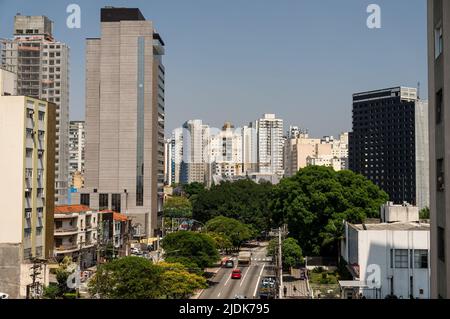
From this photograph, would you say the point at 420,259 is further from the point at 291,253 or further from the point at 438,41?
the point at 438,41

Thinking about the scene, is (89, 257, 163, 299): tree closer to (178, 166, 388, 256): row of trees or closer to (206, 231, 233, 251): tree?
(178, 166, 388, 256): row of trees

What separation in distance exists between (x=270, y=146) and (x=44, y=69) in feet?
61.1

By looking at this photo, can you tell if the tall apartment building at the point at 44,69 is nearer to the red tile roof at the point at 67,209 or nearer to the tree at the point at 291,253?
the red tile roof at the point at 67,209

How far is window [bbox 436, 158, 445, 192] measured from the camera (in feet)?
18.6

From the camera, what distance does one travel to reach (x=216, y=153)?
3653 centimetres

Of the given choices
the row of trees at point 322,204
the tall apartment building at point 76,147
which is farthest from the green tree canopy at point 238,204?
the tall apartment building at point 76,147

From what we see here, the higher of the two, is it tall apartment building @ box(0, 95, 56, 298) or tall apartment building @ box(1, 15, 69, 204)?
tall apartment building @ box(1, 15, 69, 204)

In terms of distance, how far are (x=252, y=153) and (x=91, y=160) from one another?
1331 centimetres

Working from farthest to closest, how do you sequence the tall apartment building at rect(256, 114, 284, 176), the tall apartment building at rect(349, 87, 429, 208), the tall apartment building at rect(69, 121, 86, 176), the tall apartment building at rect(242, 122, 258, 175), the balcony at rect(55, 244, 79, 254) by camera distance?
1. the tall apartment building at rect(69, 121, 86, 176)
2. the tall apartment building at rect(242, 122, 258, 175)
3. the tall apartment building at rect(256, 114, 284, 176)
4. the tall apartment building at rect(349, 87, 429, 208)
5. the balcony at rect(55, 244, 79, 254)

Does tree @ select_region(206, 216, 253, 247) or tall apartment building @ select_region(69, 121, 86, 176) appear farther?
tall apartment building @ select_region(69, 121, 86, 176)

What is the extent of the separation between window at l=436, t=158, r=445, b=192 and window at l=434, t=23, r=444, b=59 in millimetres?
1080

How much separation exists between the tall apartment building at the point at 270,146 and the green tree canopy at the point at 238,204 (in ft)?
11.8

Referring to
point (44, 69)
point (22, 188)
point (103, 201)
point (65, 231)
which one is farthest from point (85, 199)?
point (44, 69)

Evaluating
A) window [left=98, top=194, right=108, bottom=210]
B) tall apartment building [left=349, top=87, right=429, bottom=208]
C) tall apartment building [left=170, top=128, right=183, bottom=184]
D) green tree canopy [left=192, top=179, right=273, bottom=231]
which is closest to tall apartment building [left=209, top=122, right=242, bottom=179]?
green tree canopy [left=192, top=179, right=273, bottom=231]
